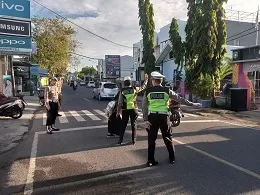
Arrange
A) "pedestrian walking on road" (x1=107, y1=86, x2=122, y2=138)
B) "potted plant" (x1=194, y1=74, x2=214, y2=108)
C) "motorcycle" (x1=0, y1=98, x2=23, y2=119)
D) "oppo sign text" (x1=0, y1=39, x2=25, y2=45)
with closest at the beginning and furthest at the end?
"pedestrian walking on road" (x1=107, y1=86, x2=122, y2=138) < "motorcycle" (x1=0, y1=98, x2=23, y2=119) < "oppo sign text" (x1=0, y1=39, x2=25, y2=45) < "potted plant" (x1=194, y1=74, x2=214, y2=108)

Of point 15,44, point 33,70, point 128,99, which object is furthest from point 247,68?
point 33,70

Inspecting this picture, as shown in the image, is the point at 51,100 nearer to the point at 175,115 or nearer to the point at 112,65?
the point at 175,115

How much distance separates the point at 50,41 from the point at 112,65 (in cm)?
3672

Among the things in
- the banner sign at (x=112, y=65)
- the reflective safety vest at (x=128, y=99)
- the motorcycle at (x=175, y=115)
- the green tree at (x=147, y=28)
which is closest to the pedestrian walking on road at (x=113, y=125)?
A: the reflective safety vest at (x=128, y=99)

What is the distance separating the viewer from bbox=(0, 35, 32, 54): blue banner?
1852 centimetres

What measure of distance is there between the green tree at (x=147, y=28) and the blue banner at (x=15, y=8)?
16.3 meters

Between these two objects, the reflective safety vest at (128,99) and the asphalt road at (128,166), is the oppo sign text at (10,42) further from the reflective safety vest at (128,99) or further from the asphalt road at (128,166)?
the reflective safety vest at (128,99)

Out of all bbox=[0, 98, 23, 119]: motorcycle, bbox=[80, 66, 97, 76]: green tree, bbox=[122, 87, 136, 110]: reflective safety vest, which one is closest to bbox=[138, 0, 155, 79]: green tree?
bbox=[0, 98, 23, 119]: motorcycle

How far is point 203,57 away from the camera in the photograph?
63.8 ft

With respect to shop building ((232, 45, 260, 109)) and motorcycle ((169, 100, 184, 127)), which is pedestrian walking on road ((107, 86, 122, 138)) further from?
shop building ((232, 45, 260, 109))

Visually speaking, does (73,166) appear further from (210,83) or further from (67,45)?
(67,45)

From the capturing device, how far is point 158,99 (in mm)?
6188

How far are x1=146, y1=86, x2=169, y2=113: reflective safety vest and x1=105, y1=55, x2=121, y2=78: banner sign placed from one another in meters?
73.7

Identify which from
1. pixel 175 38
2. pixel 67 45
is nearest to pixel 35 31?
pixel 67 45
